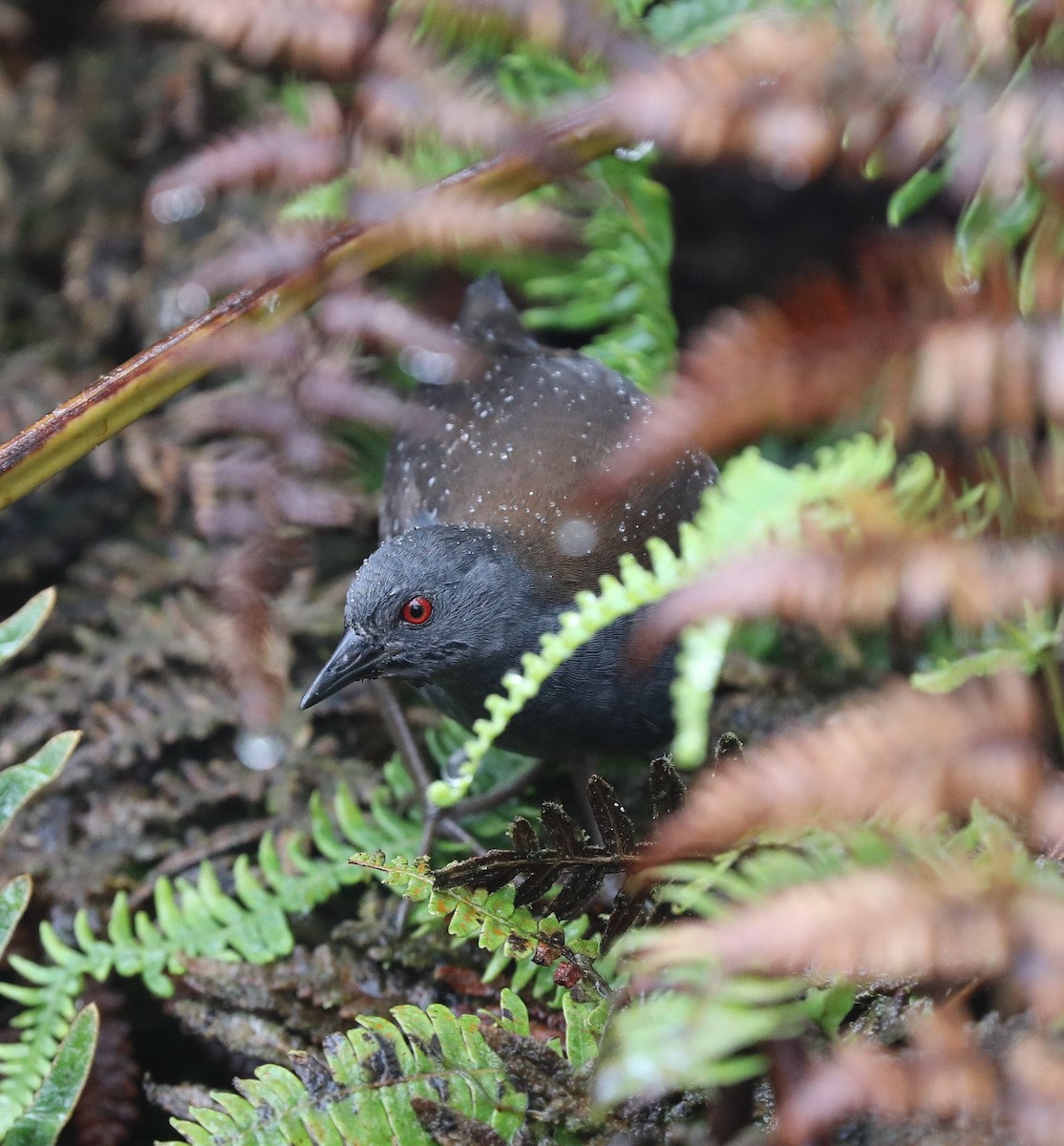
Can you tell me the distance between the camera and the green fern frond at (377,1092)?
164 centimetres

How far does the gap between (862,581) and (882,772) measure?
22 centimetres

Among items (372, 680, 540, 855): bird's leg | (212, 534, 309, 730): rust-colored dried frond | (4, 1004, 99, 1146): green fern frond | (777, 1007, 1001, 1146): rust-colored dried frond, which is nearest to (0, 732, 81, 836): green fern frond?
(4, 1004, 99, 1146): green fern frond

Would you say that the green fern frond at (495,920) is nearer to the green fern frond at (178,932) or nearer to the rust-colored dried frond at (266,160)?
the green fern frond at (178,932)

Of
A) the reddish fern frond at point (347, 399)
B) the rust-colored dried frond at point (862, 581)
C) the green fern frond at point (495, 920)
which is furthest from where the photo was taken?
the reddish fern frond at point (347, 399)

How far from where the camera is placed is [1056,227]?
1908 mm

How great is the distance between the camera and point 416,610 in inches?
104

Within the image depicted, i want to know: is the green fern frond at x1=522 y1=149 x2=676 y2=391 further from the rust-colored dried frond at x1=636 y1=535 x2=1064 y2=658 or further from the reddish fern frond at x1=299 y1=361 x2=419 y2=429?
the rust-colored dried frond at x1=636 y1=535 x2=1064 y2=658

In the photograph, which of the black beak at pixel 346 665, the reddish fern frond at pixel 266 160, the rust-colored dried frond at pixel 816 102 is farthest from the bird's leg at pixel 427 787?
the rust-colored dried frond at pixel 816 102

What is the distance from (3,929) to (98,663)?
3.96ft

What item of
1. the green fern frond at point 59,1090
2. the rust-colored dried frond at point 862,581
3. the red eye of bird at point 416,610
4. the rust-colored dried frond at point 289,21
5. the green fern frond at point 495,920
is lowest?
the green fern frond at point 59,1090

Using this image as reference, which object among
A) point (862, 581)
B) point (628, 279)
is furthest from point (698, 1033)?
point (628, 279)

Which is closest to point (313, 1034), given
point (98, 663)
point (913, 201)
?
point (98, 663)

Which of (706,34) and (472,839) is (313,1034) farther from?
(706,34)

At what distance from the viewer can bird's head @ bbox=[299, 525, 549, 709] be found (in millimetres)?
2625
